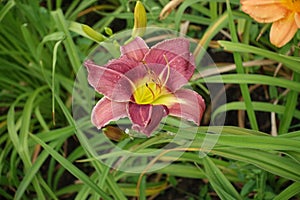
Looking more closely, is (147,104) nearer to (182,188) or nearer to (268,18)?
(268,18)

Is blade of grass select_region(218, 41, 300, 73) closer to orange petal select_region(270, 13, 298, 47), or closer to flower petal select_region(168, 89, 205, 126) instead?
orange petal select_region(270, 13, 298, 47)

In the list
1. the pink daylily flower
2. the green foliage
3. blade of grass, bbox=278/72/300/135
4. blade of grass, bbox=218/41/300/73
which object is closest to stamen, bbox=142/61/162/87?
the pink daylily flower

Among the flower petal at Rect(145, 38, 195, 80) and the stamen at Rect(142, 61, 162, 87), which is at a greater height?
the flower petal at Rect(145, 38, 195, 80)

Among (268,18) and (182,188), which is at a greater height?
(268,18)

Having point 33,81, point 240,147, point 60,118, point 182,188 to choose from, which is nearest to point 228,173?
point 182,188

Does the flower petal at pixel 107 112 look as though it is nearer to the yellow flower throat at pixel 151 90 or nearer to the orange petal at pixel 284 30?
the yellow flower throat at pixel 151 90

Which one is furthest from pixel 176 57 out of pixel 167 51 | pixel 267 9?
pixel 267 9

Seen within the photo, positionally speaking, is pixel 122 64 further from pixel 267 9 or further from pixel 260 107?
pixel 260 107
